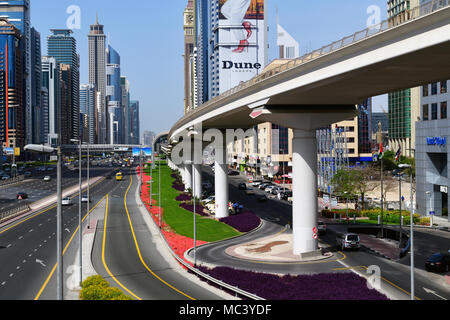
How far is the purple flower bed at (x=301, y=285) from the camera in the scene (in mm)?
23797

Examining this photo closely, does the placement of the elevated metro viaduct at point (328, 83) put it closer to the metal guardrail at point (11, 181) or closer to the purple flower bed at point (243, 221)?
the purple flower bed at point (243, 221)

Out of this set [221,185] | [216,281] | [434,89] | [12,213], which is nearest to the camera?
[216,281]

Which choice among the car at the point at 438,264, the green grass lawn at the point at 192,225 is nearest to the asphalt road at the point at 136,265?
the green grass lawn at the point at 192,225

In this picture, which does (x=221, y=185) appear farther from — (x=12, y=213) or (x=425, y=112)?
(x=425, y=112)

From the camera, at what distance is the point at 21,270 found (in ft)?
107

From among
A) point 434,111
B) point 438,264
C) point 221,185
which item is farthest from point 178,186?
point 438,264

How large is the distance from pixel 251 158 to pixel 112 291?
117467mm

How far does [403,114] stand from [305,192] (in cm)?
12507

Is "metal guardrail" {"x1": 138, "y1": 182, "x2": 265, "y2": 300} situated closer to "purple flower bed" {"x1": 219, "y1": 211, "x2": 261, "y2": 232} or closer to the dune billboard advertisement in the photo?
"purple flower bed" {"x1": 219, "y1": 211, "x2": 261, "y2": 232}

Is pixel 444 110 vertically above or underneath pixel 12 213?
above

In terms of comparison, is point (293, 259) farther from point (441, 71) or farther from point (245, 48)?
point (245, 48)

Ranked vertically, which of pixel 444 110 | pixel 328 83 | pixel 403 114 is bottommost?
pixel 328 83

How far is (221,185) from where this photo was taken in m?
57.9

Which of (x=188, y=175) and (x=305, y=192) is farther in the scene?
(x=188, y=175)
